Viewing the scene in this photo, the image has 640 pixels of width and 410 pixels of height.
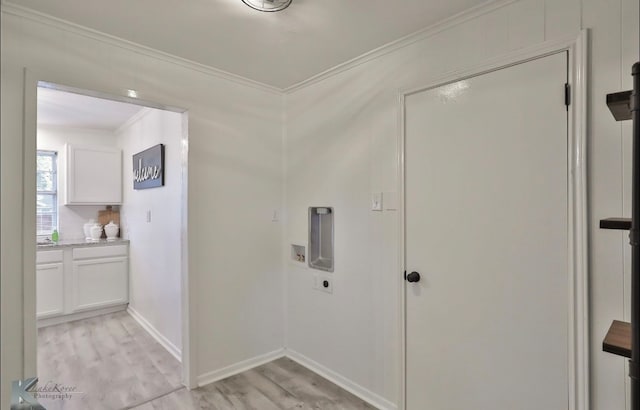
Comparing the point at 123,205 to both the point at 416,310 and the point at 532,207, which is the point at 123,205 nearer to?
the point at 416,310

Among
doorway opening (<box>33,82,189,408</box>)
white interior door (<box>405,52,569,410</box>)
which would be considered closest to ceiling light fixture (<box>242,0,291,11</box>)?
white interior door (<box>405,52,569,410</box>)

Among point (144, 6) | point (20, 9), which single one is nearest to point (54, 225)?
point (20, 9)

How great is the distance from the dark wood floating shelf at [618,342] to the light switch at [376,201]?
136 centimetres

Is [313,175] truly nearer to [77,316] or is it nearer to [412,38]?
[412,38]

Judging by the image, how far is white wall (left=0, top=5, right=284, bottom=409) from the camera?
1.90 m

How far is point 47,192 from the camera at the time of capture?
4625 mm

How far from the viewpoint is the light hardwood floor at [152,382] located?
2443 mm

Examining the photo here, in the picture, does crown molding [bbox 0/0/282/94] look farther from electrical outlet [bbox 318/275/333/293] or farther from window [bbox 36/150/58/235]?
window [bbox 36/150/58/235]

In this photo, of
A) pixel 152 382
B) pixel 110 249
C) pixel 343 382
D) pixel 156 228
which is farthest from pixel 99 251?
pixel 343 382

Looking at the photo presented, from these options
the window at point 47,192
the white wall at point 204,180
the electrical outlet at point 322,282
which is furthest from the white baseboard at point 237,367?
the window at point 47,192

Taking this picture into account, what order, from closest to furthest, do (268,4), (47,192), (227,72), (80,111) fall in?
(268,4) → (227,72) → (80,111) → (47,192)

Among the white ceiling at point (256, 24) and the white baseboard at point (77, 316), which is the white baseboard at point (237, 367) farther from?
the white baseboard at point (77, 316)

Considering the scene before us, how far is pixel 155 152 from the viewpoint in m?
3.47

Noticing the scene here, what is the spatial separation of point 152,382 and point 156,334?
957mm
